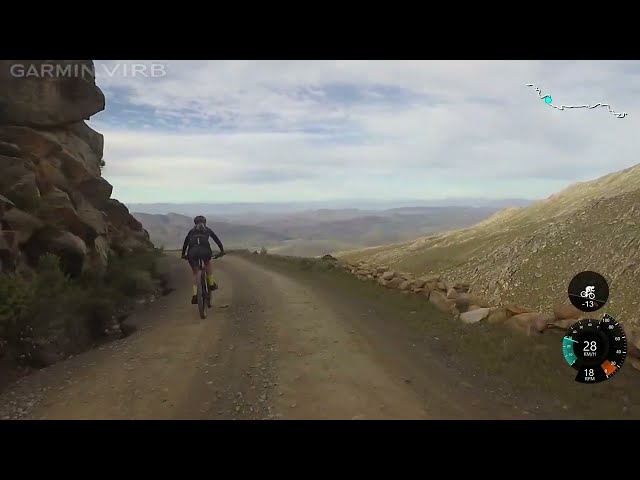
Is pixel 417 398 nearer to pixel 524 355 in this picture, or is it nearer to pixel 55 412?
pixel 524 355

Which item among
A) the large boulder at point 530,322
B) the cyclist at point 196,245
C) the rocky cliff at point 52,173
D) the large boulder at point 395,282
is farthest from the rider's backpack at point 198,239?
the large boulder at point 530,322

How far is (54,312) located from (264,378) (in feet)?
16.5

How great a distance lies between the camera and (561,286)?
14.4m

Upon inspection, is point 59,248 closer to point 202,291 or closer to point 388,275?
point 202,291

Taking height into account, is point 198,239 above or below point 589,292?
above

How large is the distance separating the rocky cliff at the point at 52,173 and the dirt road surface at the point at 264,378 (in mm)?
3873

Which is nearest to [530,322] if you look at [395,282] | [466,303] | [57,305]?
[466,303]

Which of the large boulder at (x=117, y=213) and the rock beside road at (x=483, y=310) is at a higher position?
the large boulder at (x=117, y=213)
